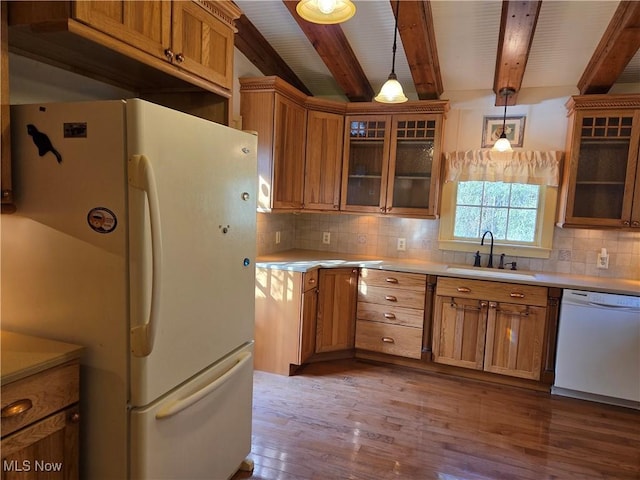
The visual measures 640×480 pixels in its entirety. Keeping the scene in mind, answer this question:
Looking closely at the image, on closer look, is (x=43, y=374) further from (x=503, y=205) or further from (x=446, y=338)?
(x=503, y=205)

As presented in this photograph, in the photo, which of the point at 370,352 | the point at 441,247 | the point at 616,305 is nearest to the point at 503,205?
the point at 441,247

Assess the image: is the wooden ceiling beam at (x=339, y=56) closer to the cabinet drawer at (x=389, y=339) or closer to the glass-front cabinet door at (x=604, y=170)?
the glass-front cabinet door at (x=604, y=170)

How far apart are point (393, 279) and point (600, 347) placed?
5.04 ft

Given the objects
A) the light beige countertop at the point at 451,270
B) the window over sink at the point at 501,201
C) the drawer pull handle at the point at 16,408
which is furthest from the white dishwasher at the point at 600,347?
the drawer pull handle at the point at 16,408

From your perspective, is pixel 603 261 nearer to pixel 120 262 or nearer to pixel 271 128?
pixel 271 128

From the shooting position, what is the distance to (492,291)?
3.06 meters

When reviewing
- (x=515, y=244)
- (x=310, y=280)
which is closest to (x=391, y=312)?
(x=310, y=280)

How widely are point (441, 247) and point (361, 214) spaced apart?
818 mm

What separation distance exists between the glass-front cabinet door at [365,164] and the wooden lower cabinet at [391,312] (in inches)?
26.3

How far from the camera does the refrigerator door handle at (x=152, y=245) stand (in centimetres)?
124

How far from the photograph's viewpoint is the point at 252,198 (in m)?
1.92

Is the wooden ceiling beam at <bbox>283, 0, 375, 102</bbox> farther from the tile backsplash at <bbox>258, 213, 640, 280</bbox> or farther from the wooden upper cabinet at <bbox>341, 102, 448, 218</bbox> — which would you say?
the tile backsplash at <bbox>258, 213, 640, 280</bbox>

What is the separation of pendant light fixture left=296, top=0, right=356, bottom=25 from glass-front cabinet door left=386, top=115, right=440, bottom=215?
1.90 metres

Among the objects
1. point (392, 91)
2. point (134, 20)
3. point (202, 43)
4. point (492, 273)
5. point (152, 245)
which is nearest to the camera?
point (152, 245)
